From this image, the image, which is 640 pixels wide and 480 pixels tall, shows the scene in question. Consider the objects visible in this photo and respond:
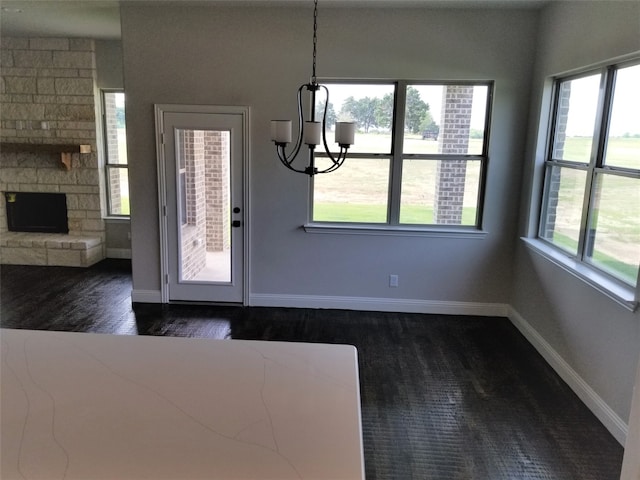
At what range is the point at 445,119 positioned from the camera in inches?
168

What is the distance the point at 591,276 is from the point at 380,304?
2003 millimetres

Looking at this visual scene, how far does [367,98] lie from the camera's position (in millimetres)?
4277

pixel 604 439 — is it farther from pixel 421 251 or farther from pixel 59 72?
pixel 59 72

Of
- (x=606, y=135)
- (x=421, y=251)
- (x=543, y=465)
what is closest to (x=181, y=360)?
(x=543, y=465)

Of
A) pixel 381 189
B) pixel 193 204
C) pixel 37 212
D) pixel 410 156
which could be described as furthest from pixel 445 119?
pixel 37 212

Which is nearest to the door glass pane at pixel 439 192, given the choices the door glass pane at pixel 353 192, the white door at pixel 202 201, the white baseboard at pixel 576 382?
the door glass pane at pixel 353 192

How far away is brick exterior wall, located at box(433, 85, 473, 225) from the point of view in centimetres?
424

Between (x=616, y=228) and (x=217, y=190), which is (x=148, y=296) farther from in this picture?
(x=616, y=228)

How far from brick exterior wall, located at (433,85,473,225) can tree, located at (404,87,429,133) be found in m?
0.20

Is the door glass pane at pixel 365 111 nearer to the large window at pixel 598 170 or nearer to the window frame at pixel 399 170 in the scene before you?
the window frame at pixel 399 170

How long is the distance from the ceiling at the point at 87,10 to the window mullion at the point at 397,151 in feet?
2.46

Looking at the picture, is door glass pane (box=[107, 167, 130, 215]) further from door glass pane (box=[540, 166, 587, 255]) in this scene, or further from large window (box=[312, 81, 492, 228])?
door glass pane (box=[540, 166, 587, 255])

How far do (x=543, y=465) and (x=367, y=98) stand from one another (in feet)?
10.6

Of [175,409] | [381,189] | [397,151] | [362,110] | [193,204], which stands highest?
[362,110]
